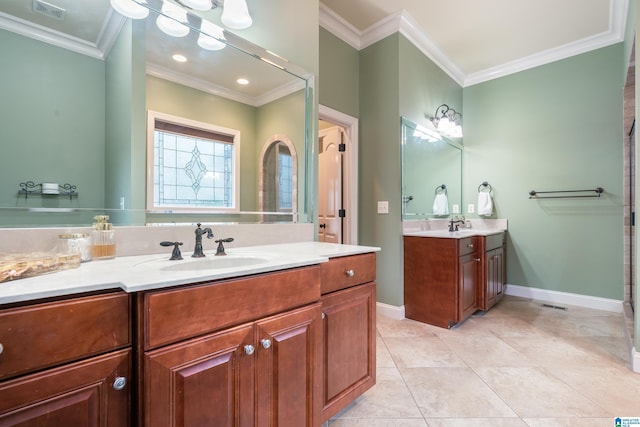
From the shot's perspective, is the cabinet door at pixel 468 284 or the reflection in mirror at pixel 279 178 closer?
the reflection in mirror at pixel 279 178

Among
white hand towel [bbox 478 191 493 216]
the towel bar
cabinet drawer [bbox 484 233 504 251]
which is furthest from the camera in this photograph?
white hand towel [bbox 478 191 493 216]

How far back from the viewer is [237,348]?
90cm

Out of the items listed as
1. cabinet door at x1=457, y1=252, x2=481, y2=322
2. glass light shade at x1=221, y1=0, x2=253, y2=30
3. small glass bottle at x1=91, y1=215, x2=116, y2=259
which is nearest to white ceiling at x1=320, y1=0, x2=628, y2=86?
glass light shade at x1=221, y1=0, x2=253, y2=30

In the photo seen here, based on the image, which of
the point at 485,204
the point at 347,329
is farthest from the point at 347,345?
the point at 485,204

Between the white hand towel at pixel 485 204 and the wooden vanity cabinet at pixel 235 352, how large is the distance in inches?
123

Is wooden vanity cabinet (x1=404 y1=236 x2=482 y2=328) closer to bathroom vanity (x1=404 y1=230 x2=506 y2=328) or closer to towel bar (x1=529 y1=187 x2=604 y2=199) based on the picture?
bathroom vanity (x1=404 y1=230 x2=506 y2=328)

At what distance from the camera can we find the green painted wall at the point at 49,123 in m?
1.00

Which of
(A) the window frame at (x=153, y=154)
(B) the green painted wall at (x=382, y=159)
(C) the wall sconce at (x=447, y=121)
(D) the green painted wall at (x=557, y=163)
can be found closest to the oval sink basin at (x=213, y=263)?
(A) the window frame at (x=153, y=154)

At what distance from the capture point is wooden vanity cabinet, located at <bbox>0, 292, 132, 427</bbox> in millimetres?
597

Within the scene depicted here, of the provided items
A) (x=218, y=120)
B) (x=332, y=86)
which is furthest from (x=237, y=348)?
(x=332, y=86)

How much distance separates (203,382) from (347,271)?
28.8 inches

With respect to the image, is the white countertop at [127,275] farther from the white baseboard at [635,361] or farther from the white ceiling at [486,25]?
the white ceiling at [486,25]

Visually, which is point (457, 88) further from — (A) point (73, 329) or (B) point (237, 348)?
(A) point (73, 329)

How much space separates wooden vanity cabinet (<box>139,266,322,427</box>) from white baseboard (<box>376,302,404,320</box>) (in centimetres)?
175
